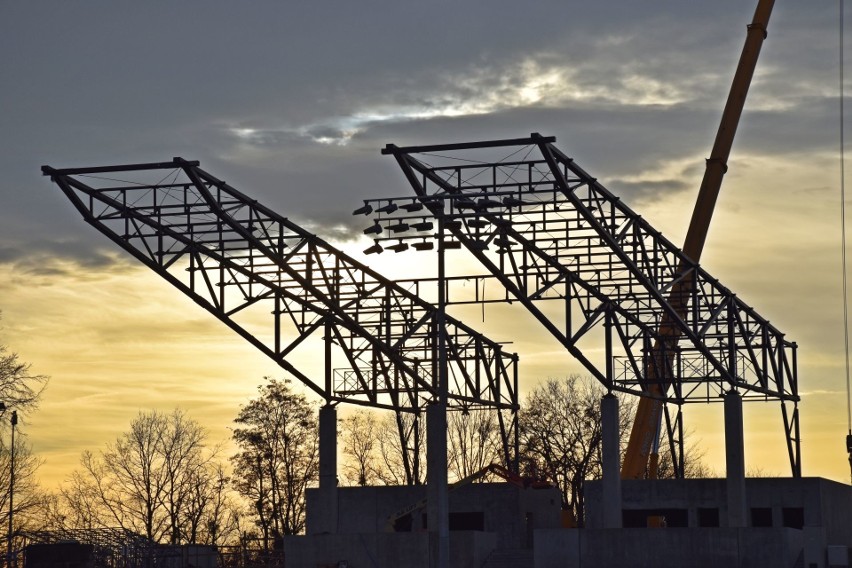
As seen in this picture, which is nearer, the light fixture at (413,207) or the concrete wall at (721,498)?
the light fixture at (413,207)

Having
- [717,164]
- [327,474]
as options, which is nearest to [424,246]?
[327,474]

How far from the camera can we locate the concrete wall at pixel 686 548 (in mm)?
55312

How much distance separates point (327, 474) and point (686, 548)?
17.8 meters

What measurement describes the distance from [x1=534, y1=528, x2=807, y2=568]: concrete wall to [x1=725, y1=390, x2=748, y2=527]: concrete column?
125 inches

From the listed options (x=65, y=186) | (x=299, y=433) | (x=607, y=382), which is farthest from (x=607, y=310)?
(x=299, y=433)

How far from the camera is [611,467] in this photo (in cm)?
5966

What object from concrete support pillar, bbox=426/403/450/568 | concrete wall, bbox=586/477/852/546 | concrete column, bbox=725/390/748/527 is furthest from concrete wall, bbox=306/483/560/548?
concrete support pillar, bbox=426/403/450/568

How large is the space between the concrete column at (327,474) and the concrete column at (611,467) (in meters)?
12.4

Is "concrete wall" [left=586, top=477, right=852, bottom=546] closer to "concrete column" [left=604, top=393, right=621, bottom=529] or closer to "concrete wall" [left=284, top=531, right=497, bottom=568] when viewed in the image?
"concrete column" [left=604, top=393, right=621, bottom=529]

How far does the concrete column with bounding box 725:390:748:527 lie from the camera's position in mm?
59750

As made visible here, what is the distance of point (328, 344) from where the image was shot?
216 ft

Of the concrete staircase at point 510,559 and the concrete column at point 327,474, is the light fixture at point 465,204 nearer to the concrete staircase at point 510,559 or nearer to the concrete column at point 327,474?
the concrete staircase at point 510,559

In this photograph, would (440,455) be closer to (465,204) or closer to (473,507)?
(465,204)

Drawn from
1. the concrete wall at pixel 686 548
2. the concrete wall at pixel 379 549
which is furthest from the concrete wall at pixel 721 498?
the concrete wall at pixel 686 548
